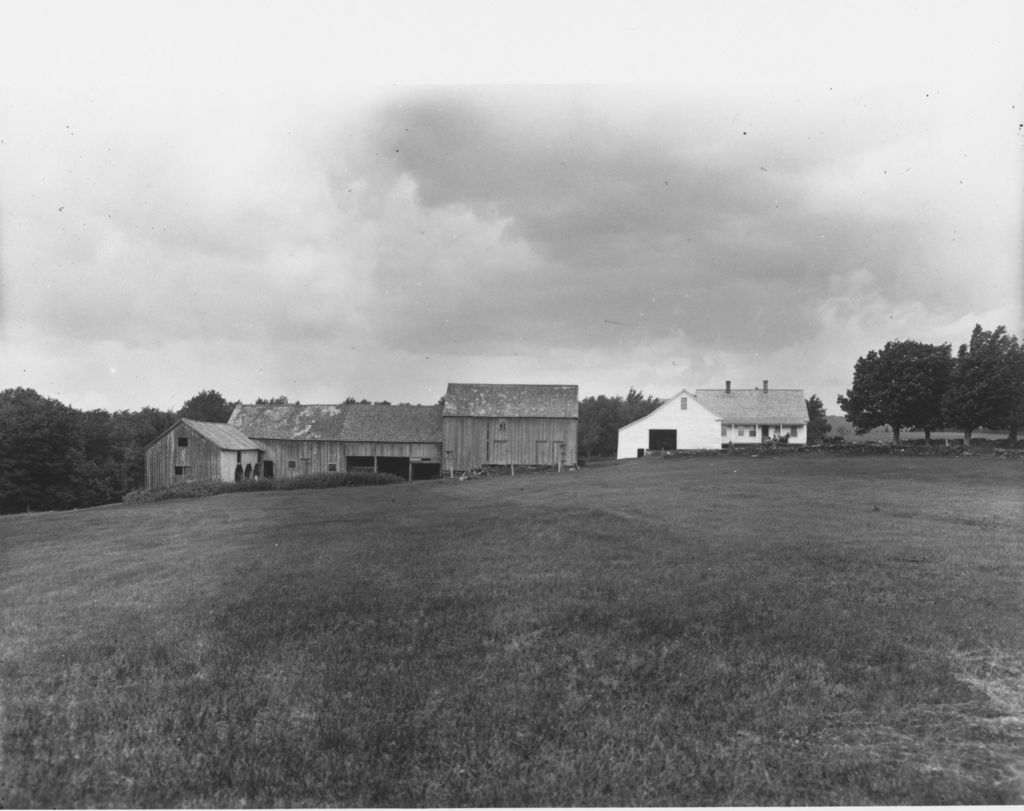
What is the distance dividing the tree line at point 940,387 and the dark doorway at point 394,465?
42.0 meters

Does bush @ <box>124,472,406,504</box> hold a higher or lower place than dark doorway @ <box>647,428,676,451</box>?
lower

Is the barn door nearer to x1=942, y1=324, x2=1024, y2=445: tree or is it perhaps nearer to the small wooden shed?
the small wooden shed

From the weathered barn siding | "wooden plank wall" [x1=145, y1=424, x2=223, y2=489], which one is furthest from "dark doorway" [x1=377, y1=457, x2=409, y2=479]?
"wooden plank wall" [x1=145, y1=424, x2=223, y2=489]

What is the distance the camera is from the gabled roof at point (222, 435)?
4356 centimetres

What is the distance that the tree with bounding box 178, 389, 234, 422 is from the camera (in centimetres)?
10225

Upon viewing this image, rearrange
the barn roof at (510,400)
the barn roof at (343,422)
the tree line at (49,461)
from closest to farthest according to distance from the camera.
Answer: the barn roof at (510,400), the barn roof at (343,422), the tree line at (49,461)

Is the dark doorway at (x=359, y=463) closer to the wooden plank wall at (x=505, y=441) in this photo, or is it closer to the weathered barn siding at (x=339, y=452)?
the weathered barn siding at (x=339, y=452)

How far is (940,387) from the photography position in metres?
48.8

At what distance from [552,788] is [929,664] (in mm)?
4457

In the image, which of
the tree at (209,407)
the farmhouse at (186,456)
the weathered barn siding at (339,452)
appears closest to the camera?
the farmhouse at (186,456)

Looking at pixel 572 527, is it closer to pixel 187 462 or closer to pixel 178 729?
pixel 178 729

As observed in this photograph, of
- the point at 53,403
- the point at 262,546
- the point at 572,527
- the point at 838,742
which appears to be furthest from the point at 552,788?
the point at 53,403

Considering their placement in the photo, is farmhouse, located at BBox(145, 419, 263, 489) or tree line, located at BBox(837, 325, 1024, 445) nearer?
tree line, located at BBox(837, 325, 1024, 445)

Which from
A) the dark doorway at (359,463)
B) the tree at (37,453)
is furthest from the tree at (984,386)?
the tree at (37,453)
